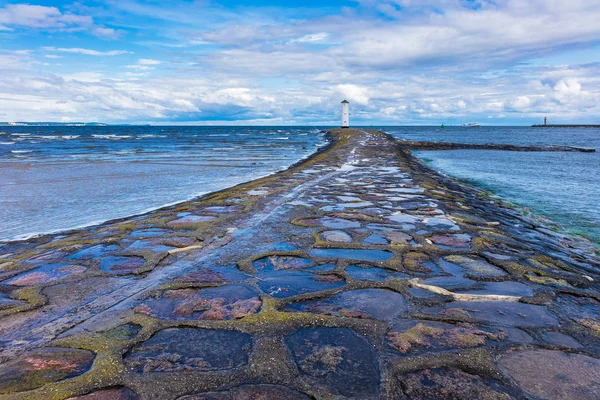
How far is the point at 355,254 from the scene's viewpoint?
22.4 feet

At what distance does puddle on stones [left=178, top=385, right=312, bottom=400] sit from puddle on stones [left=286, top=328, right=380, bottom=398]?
0.73 ft

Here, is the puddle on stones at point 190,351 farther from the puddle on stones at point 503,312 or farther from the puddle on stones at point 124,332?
the puddle on stones at point 503,312

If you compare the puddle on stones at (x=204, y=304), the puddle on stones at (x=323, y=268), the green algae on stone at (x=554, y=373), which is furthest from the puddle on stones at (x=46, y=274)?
the green algae on stone at (x=554, y=373)

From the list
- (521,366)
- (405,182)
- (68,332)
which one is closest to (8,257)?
(68,332)

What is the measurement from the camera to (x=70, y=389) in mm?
3146

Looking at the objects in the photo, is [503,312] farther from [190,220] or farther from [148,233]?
[190,220]

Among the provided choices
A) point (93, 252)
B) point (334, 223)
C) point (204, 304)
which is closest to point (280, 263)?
point (204, 304)

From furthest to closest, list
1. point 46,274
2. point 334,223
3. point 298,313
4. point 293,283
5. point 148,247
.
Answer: point 334,223 < point 148,247 < point 46,274 < point 293,283 < point 298,313

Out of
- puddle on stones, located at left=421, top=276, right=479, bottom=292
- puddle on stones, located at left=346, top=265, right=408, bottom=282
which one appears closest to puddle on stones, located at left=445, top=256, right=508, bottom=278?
puddle on stones, located at left=421, top=276, right=479, bottom=292

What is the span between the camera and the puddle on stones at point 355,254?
6.59 m

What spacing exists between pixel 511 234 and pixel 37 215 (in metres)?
12.2

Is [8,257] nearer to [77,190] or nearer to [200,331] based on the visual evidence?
[200,331]

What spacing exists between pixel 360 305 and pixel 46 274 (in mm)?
4629

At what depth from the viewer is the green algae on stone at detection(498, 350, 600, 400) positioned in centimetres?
321
